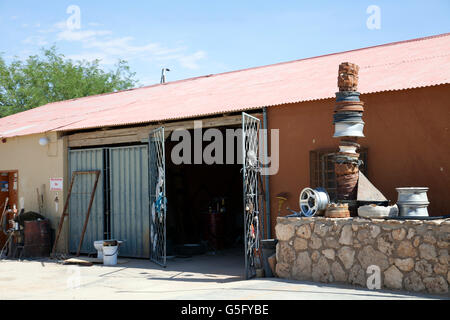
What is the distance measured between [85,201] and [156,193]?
2.78 m

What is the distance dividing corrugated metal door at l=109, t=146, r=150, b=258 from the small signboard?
1567mm

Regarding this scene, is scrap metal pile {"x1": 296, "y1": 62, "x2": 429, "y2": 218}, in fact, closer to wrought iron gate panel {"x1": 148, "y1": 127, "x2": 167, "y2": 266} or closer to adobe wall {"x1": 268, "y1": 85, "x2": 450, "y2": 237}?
adobe wall {"x1": 268, "y1": 85, "x2": 450, "y2": 237}

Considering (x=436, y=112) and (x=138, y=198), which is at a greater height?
(x=436, y=112)

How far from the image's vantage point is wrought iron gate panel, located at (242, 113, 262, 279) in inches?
352

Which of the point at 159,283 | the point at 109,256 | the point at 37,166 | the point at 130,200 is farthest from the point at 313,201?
the point at 37,166

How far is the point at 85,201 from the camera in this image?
1295 centimetres

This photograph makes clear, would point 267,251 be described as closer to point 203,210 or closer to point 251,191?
point 251,191

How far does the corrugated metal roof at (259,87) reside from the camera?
9.38 metres

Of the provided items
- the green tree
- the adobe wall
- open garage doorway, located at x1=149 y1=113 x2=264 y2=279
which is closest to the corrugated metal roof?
the adobe wall

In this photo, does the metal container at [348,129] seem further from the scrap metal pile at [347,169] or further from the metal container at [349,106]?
the metal container at [349,106]

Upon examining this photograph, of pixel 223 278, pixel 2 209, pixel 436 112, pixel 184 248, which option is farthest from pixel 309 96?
pixel 2 209

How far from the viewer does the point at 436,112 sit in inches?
323

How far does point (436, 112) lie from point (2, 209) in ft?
39.5
